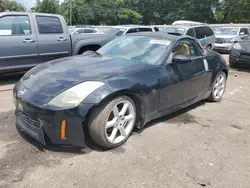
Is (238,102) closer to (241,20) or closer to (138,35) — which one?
(138,35)

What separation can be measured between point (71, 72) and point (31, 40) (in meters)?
3.48

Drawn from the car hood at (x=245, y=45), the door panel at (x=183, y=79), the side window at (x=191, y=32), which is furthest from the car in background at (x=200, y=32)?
the door panel at (x=183, y=79)

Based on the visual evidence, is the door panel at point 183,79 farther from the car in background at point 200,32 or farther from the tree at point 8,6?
the tree at point 8,6

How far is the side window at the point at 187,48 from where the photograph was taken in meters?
4.22

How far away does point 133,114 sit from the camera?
344 centimetres

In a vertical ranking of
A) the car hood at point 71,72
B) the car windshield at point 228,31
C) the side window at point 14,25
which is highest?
the side window at point 14,25

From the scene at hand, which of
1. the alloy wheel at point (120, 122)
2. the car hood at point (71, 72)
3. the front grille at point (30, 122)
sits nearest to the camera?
the front grille at point (30, 122)

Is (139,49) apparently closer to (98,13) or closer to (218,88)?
(218,88)

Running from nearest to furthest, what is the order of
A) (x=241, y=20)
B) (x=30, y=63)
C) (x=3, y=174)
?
(x=3, y=174) → (x=30, y=63) → (x=241, y=20)

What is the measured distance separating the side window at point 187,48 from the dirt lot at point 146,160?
113 centimetres

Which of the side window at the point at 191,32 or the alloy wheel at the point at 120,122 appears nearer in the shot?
the alloy wheel at the point at 120,122

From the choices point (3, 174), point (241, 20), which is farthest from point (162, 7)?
point (3, 174)

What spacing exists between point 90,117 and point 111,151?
20.7 inches

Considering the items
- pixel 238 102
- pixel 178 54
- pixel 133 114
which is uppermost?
pixel 178 54
